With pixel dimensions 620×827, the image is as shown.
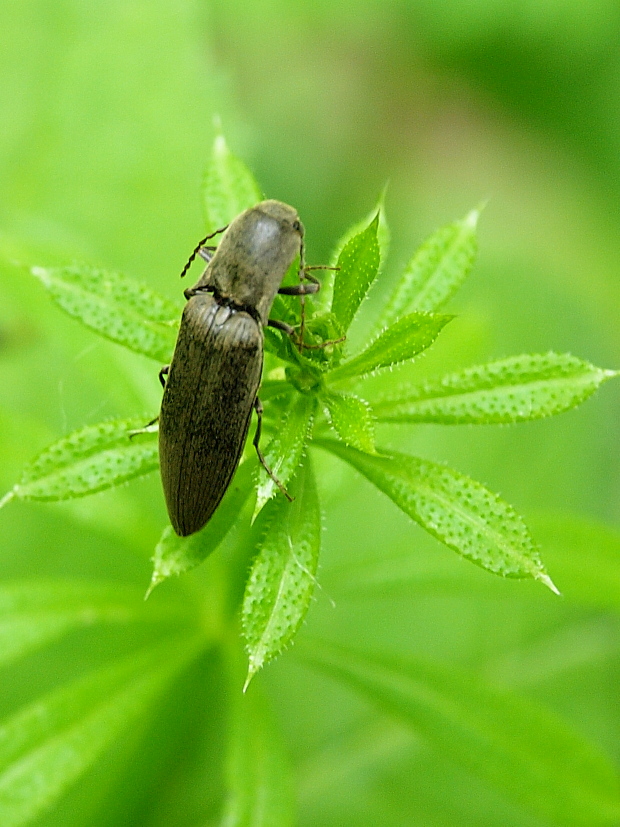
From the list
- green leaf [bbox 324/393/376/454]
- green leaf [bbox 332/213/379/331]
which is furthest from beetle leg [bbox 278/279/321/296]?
green leaf [bbox 324/393/376/454]

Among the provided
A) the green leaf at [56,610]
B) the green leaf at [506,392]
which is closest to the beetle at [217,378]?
the green leaf at [506,392]

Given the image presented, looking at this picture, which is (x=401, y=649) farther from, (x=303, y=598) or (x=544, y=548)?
(x=303, y=598)

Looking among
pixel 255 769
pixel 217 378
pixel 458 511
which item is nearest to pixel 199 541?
pixel 217 378

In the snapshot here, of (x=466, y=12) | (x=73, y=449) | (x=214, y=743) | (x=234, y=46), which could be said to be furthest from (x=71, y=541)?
(x=466, y=12)

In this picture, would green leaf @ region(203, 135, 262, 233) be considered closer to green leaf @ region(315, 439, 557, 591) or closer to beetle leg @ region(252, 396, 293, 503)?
beetle leg @ region(252, 396, 293, 503)

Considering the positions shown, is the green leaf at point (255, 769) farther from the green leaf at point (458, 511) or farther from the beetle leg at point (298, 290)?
the beetle leg at point (298, 290)

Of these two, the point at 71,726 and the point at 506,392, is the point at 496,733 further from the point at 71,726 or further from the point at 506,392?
the point at 71,726

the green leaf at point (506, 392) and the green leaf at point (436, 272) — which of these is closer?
the green leaf at point (506, 392)
